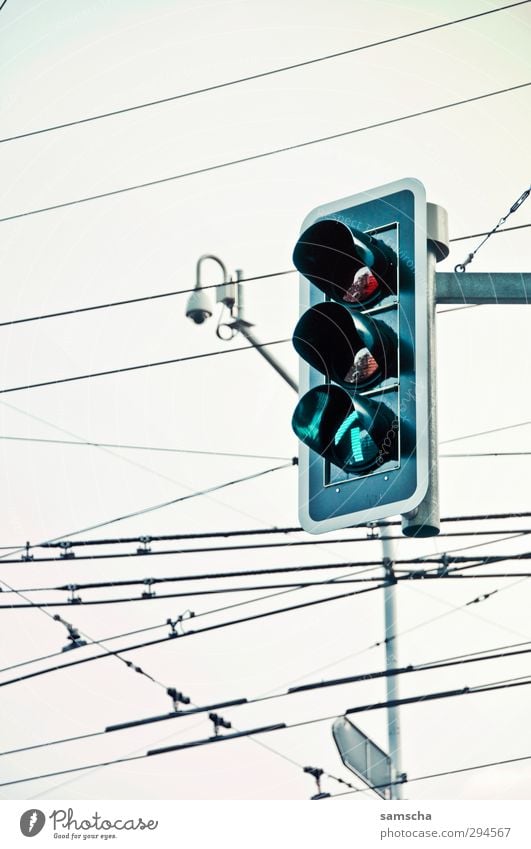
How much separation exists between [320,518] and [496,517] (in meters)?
4.38

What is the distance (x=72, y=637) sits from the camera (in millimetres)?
7457

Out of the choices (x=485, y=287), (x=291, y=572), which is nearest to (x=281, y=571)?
(x=291, y=572)

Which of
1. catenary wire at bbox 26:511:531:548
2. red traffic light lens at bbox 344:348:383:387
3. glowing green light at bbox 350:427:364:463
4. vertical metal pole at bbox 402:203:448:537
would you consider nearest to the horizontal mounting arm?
vertical metal pole at bbox 402:203:448:537

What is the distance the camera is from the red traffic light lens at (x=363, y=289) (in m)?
2.36

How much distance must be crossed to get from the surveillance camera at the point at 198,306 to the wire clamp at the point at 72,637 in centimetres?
202

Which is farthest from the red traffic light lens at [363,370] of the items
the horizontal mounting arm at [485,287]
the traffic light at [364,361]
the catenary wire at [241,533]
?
the catenary wire at [241,533]

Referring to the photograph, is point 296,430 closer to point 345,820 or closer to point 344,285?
point 344,285

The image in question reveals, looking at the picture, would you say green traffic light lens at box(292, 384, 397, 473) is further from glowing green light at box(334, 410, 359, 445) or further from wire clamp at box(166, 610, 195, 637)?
wire clamp at box(166, 610, 195, 637)

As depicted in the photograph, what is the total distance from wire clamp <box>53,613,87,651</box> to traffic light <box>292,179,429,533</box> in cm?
520

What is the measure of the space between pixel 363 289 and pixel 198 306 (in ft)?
13.1

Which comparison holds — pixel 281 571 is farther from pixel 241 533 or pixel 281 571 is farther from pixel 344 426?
pixel 344 426

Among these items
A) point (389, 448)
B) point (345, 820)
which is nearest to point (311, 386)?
point (389, 448)

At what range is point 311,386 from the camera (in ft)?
8.02

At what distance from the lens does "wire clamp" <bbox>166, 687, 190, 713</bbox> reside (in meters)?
7.45
